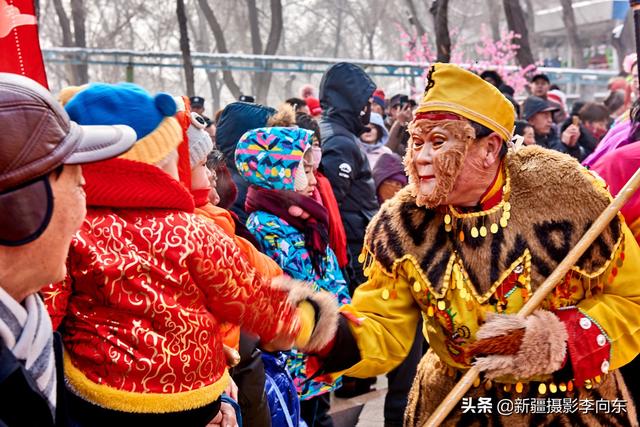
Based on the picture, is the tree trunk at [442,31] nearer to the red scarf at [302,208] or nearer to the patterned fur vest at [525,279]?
the red scarf at [302,208]

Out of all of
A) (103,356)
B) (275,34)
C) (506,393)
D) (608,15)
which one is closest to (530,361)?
(506,393)

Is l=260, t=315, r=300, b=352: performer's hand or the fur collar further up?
the fur collar

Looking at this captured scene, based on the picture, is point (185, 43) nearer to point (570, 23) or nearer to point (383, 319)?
point (383, 319)

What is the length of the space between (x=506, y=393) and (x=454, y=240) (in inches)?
22.1

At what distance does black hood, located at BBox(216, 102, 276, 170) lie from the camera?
5.32 meters

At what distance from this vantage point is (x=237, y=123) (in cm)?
535

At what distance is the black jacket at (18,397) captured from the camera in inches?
63.6

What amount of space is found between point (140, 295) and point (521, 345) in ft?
4.10

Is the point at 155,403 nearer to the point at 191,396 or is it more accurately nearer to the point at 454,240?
the point at 191,396

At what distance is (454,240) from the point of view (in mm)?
3035

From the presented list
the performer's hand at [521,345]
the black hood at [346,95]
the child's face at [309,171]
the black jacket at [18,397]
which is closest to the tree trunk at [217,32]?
the black hood at [346,95]

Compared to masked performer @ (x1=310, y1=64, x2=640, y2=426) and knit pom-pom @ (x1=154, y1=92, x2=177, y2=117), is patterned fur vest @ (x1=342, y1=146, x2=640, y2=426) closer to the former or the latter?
masked performer @ (x1=310, y1=64, x2=640, y2=426)

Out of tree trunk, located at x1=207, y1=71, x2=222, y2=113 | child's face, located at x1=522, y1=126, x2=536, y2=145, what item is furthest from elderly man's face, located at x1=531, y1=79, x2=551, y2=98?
tree trunk, located at x1=207, y1=71, x2=222, y2=113

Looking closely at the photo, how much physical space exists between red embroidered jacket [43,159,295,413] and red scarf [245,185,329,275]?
203cm
